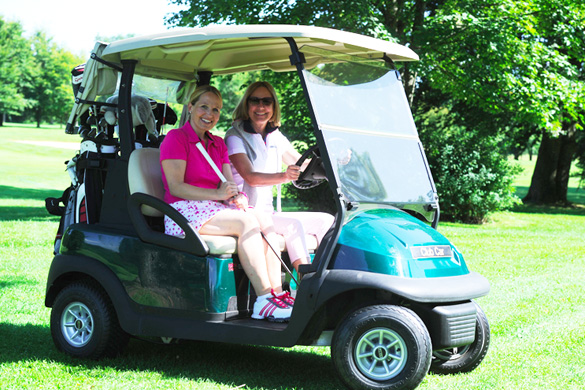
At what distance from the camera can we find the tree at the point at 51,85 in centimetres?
5991

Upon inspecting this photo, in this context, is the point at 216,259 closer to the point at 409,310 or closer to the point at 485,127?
the point at 409,310

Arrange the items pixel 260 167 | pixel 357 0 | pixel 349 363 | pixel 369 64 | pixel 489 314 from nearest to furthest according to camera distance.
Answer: pixel 349 363 < pixel 369 64 < pixel 260 167 < pixel 489 314 < pixel 357 0

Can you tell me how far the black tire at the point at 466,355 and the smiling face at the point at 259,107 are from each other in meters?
1.73

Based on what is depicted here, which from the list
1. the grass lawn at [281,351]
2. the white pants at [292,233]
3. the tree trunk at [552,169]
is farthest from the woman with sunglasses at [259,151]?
the tree trunk at [552,169]

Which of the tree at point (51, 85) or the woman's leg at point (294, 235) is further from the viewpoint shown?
the tree at point (51, 85)

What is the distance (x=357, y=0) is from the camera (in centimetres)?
1220

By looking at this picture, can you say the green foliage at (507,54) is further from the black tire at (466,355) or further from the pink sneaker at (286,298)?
the pink sneaker at (286,298)

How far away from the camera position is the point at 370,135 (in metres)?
3.95

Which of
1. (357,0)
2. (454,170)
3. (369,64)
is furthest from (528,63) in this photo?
(369,64)

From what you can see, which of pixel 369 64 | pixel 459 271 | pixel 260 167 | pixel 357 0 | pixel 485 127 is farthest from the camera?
Answer: pixel 485 127

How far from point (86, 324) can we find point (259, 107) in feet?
5.50

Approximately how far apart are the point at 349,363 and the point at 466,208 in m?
11.3

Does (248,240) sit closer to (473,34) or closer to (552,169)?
(473,34)

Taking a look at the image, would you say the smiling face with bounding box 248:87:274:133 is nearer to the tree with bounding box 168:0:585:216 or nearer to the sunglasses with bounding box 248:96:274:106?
the sunglasses with bounding box 248:96:274:106
